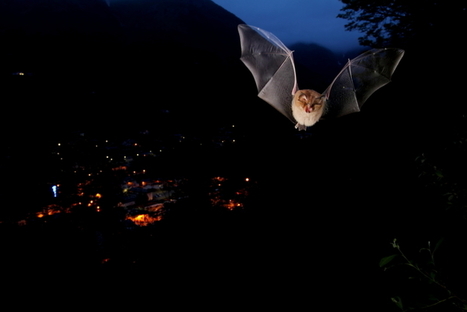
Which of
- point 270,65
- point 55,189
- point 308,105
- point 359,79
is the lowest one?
point 55,189

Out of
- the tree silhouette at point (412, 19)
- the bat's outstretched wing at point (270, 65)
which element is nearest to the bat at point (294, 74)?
the bat's outstretched wing at point (270, 65)

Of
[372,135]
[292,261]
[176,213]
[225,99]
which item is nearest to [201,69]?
[225,99]

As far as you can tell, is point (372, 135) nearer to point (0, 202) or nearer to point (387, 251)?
point (387, 251)

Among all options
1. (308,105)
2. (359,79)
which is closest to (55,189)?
(308,105)

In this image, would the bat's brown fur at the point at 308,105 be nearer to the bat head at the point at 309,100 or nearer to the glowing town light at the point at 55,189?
the bat head at the point at 309,100

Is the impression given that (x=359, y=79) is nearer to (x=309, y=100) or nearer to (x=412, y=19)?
(x=309, y=100)

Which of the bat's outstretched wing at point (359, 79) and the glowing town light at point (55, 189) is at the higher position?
the bat's outstretched wing at point (359, 79)
